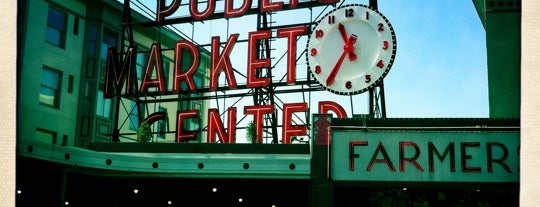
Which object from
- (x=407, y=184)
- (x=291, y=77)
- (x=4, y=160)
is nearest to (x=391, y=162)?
(x=407, y=184)

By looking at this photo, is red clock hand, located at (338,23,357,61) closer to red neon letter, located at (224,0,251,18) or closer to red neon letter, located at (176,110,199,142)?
red neon letter, located at (224,0,251,18)

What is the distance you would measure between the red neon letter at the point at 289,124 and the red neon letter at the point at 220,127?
2330mm

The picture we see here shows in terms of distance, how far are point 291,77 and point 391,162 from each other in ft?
42.6

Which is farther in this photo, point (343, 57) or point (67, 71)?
point (67, 71)

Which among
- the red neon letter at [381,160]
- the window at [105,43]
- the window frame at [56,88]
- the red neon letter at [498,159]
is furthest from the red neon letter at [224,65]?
the red neon letter at [498,159]

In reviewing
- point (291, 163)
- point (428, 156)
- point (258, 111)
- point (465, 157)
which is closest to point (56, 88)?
point (258, 111)

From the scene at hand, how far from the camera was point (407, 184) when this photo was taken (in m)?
17.1

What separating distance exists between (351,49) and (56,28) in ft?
50.1

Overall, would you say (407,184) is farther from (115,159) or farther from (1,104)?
(1,104)

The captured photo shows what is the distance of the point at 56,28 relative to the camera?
31.7m

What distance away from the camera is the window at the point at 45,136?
2978 centimetres

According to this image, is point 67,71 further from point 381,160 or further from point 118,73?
point 381,160

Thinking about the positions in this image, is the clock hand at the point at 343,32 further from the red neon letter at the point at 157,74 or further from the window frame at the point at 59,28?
the window frame at the point at 59,28

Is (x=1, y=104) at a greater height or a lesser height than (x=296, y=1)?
lesser
